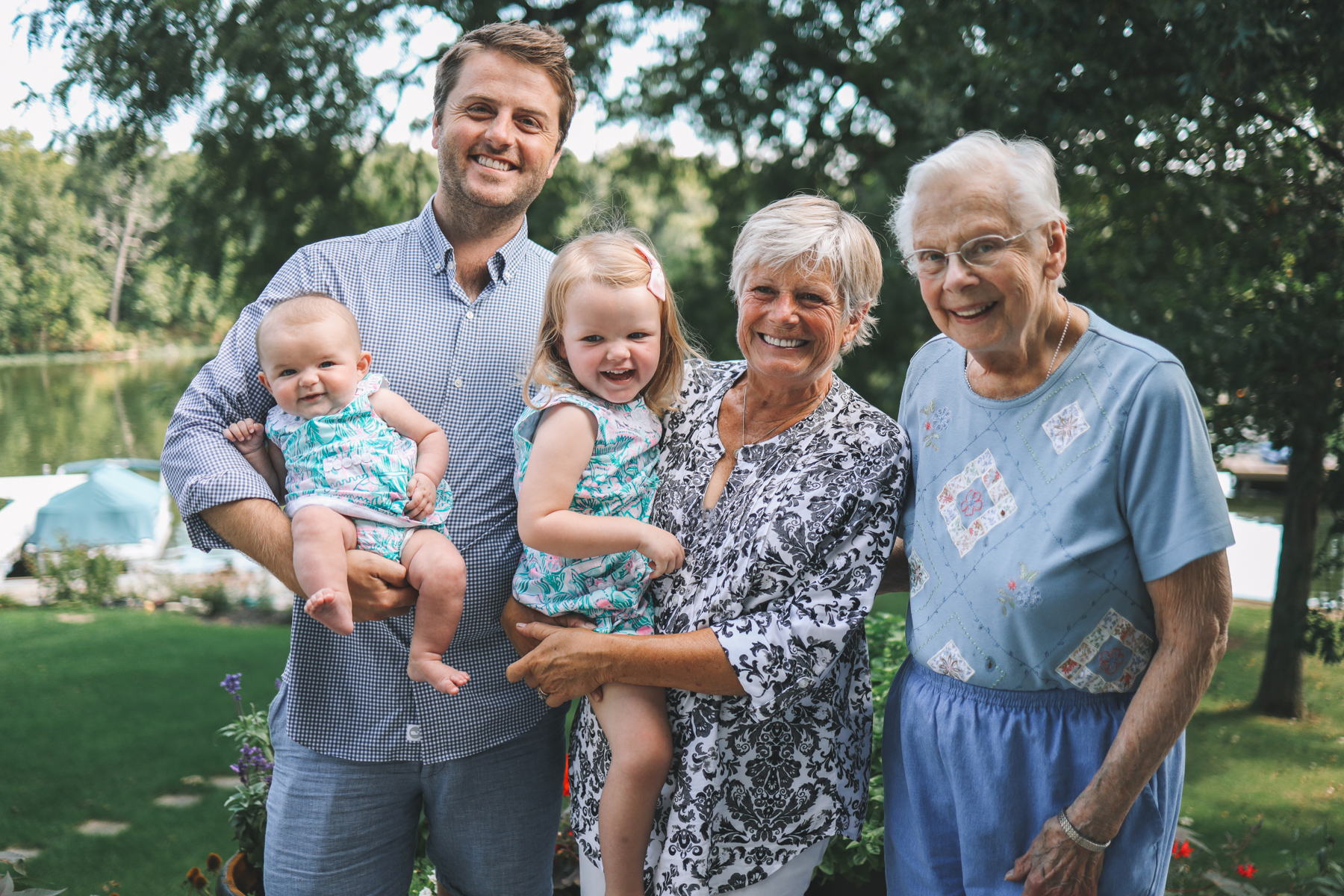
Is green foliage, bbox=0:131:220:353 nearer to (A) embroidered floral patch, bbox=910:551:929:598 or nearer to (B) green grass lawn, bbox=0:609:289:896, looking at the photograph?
(B) green grass lawn, bbox=0:609:289:896

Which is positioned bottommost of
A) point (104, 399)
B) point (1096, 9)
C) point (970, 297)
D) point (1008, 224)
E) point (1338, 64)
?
point (104, 399)

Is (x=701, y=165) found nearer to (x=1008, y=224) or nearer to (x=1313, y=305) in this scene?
(x=1313, y=305)

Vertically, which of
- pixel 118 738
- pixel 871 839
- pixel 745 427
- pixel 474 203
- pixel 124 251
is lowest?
pixel 118 738

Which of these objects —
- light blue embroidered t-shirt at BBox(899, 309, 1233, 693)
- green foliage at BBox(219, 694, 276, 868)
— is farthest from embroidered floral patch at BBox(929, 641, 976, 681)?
green foliage at BBox(219, 694, 276, 868)

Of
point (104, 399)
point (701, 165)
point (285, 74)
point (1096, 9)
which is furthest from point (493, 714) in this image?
point (104, 399)

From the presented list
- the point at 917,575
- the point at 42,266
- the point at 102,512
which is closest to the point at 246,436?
the point at 917,575

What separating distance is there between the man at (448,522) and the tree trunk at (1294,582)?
13.5 feet

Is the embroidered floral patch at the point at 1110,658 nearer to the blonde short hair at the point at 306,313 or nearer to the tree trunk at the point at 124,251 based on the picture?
the blonde short hair at the point at 306,313

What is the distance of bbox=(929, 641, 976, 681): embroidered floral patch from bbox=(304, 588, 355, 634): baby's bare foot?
3.38 feet

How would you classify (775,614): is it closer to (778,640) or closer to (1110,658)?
(778,640)

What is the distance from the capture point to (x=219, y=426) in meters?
1.82

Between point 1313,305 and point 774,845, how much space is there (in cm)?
385

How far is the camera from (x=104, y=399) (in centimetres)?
1421

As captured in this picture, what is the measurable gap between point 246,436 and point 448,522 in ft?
1.41
